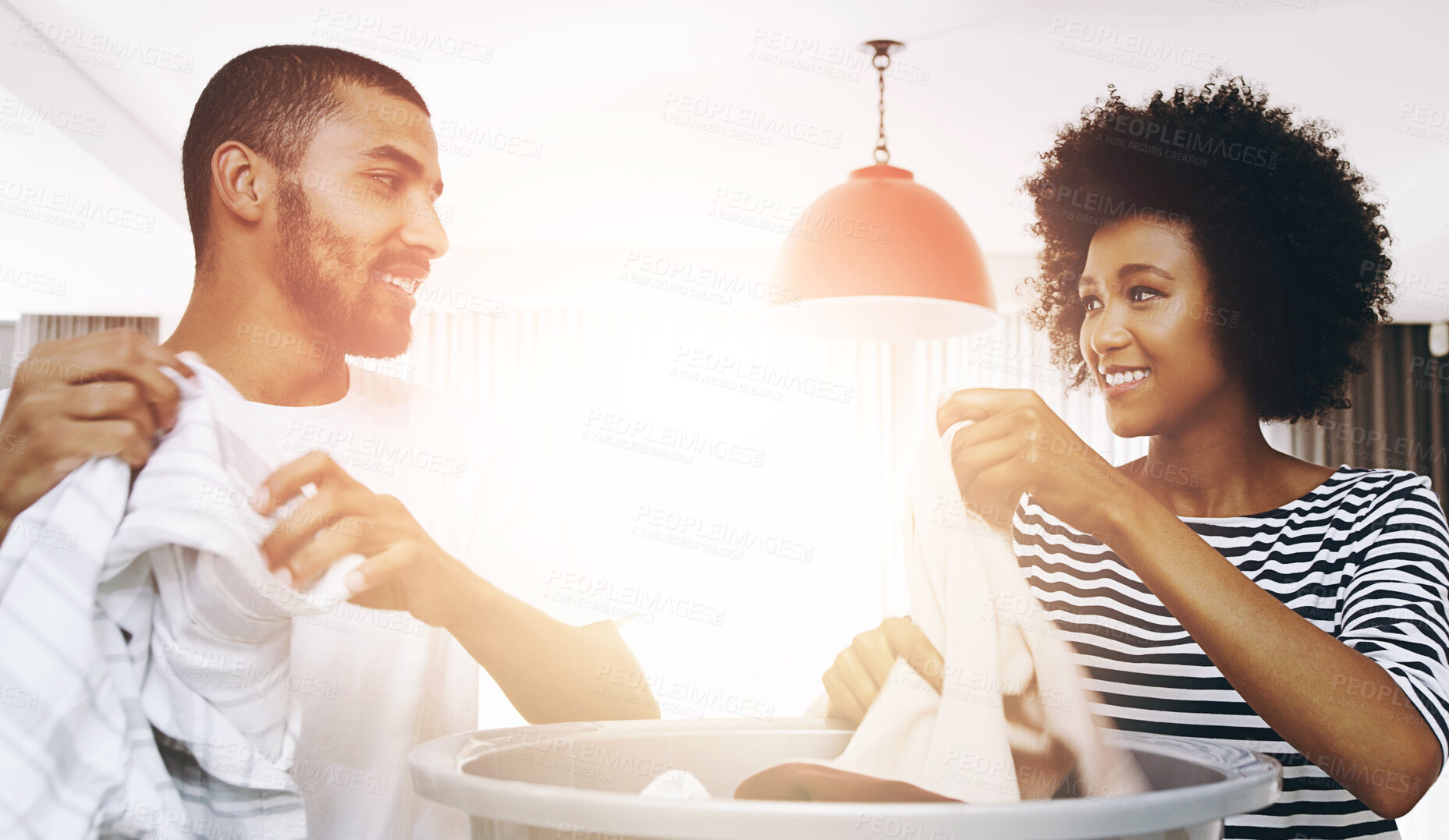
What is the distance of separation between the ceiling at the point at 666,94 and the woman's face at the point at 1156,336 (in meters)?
1.14

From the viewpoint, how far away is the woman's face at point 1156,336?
957 millimetres

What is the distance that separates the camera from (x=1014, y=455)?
0.67m

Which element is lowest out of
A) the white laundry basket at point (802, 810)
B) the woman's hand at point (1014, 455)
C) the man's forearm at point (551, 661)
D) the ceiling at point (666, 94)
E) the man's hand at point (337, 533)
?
the man's forearm at point (551, 661)

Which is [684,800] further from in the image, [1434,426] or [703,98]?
[1434,426]

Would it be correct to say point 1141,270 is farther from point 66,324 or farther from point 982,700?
point 66,324

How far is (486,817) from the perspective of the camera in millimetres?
375

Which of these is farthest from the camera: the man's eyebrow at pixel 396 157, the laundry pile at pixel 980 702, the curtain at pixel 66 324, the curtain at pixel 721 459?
the curtain at pixel 721 459

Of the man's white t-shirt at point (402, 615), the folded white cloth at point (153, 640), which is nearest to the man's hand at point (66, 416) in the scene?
the folded white cloth at point (153, 640)

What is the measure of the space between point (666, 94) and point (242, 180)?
1.74 m

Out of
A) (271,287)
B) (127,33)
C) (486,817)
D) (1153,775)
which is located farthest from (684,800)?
(127,33)

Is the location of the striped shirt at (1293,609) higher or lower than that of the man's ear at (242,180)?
lower

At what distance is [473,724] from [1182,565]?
606 mm

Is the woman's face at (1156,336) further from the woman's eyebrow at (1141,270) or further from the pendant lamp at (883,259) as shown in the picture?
the pendant lamp at (883,259)

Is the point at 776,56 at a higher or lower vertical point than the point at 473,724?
higher
